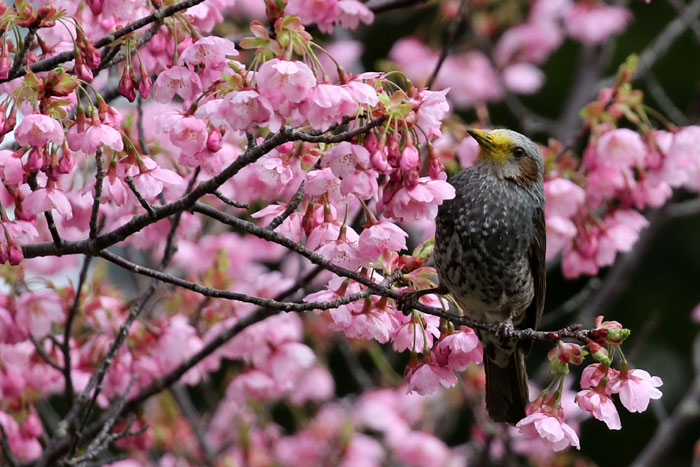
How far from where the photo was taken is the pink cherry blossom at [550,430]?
1685 millimetres

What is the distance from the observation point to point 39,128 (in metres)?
1.59

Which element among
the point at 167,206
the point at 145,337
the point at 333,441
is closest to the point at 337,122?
the point at 167,206

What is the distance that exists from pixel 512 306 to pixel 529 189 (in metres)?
0.31

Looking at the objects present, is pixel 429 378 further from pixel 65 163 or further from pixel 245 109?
pixel 65 163

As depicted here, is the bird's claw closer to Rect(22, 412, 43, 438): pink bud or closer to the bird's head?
the bird's head

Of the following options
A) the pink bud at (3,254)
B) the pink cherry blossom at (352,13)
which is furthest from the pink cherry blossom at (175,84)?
the pink cherry blossom at (352,13)

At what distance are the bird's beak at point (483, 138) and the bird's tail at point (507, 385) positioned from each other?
0.55m

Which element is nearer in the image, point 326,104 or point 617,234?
point 326,104

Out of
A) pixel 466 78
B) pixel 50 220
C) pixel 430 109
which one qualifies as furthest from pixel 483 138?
pixel 466 78

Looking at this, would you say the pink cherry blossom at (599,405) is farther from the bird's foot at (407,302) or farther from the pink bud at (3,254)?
the pink bud at (3,254)

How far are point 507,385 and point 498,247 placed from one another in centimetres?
40

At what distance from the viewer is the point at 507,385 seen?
250 cm

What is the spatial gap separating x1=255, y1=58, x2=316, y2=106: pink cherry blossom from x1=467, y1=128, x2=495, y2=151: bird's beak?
2.38ft

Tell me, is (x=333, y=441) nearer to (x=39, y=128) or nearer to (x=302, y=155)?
(x=302, y=155)
